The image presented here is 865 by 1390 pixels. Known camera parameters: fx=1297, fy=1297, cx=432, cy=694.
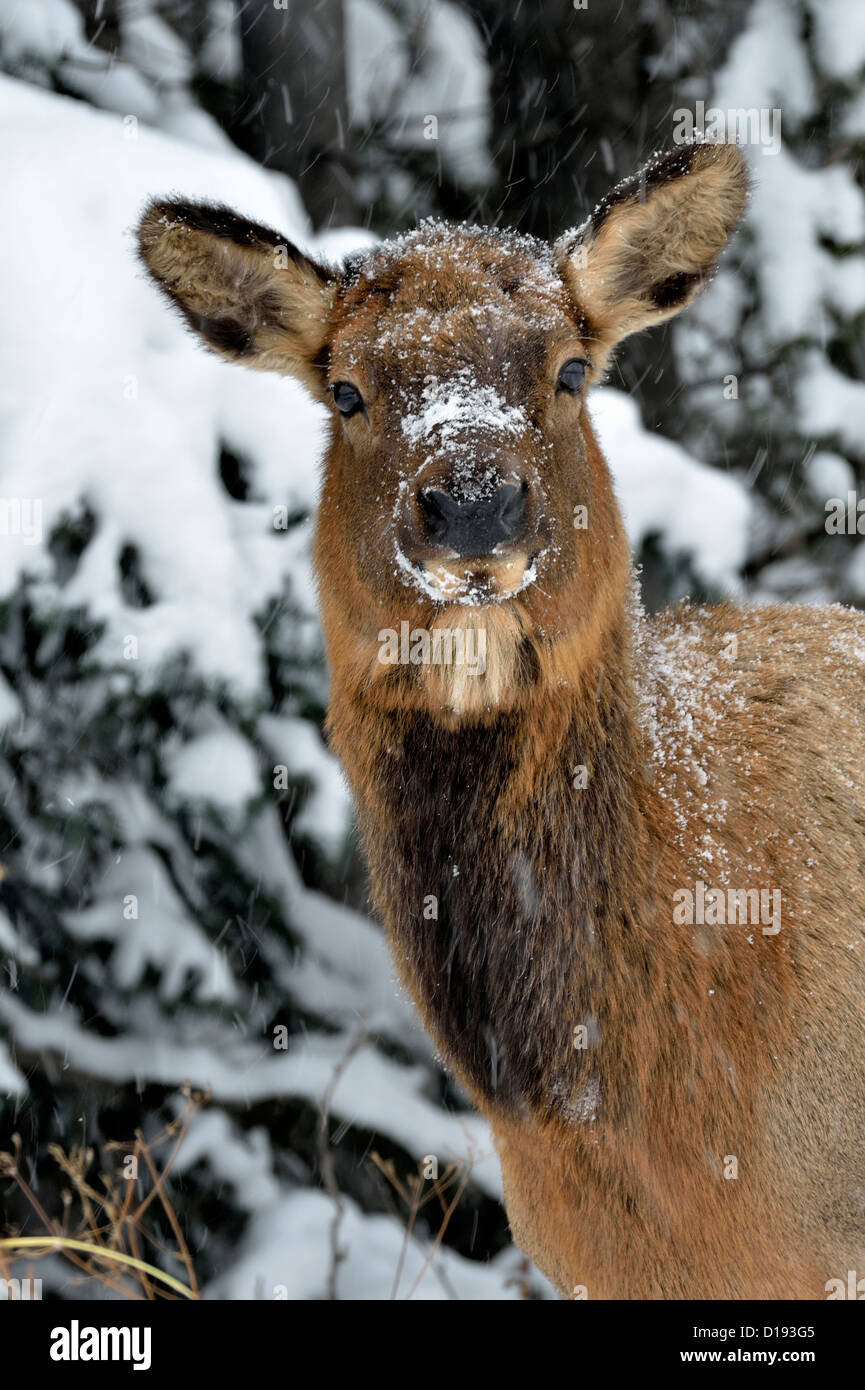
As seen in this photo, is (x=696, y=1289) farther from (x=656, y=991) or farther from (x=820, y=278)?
(x=820, y=278)

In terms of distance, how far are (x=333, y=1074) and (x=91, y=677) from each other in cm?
228

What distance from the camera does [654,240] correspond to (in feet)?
14.2

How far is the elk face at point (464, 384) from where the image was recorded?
334cm

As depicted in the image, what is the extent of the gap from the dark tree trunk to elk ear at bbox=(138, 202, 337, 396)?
380 cm

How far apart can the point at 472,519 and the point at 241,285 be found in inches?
68.3

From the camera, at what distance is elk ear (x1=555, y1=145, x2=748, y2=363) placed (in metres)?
3.98

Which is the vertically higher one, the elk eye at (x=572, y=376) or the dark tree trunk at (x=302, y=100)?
the dark tree trunk at (x=302, y=100)

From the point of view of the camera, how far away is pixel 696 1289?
3.54 m

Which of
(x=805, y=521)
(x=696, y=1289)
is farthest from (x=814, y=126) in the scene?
(x=696, y=1289)
